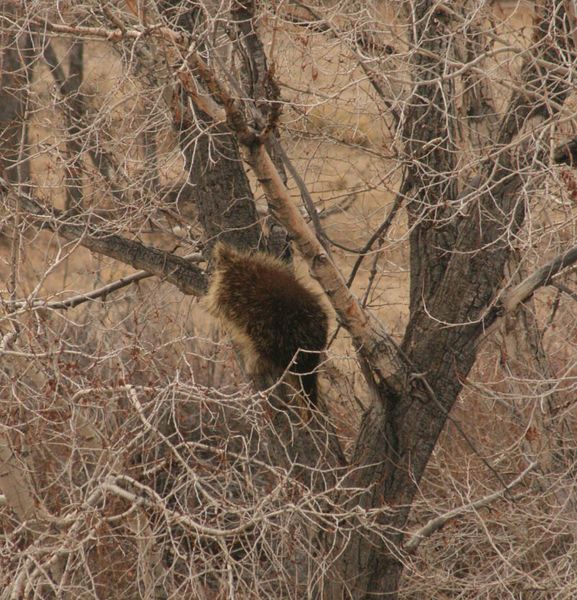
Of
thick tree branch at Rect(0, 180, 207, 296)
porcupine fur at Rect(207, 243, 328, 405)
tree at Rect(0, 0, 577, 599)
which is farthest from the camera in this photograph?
thick tree branch at Rect(0, 180, 207, 296)

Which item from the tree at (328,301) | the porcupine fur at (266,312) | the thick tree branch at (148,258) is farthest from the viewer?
the thick tree branch at (148,258)

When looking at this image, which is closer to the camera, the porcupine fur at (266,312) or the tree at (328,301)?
the tree at (328,301)

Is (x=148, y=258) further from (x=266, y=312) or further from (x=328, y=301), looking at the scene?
(x=328, y=301)

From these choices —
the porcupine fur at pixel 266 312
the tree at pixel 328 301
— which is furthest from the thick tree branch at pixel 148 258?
the porcupine fur at pixel 266 312

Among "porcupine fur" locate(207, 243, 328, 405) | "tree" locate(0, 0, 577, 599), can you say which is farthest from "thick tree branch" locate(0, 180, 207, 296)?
"porcupine fur" locate(207, 243, 328, 405)

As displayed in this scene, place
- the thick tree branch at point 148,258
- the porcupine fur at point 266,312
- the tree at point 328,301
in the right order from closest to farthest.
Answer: the tree at point 328,301 → the porcupine fur at point 266,312 → the thick tree branch at point 148,258

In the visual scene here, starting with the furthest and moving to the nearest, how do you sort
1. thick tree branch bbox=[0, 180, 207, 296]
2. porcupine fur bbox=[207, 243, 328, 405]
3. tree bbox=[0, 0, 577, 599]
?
thick tree branch bbox=[0, 180, 207, 296], porcupine fur bbox=[207, 243, 328, 405], tree bbox=[0, 0, 577, 599]

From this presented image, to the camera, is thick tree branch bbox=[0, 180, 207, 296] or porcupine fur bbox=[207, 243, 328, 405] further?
thick tree branch bbox=[0, 180, 207, 296]

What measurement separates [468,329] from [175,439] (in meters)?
3.34

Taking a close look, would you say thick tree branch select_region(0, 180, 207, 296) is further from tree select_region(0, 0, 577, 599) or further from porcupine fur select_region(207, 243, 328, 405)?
porcupine fur select_region(207, 243, 328, 405)

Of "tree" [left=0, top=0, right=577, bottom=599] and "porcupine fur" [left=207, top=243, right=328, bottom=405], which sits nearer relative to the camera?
"tree" [left=0, top=0, right=577, bottom=599]

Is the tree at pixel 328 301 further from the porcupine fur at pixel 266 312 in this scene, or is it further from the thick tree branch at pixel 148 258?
the porcupine fur at pixel 266 312

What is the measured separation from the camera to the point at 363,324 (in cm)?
434

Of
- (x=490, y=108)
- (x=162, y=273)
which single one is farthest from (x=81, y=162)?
(x=490, y=108)
